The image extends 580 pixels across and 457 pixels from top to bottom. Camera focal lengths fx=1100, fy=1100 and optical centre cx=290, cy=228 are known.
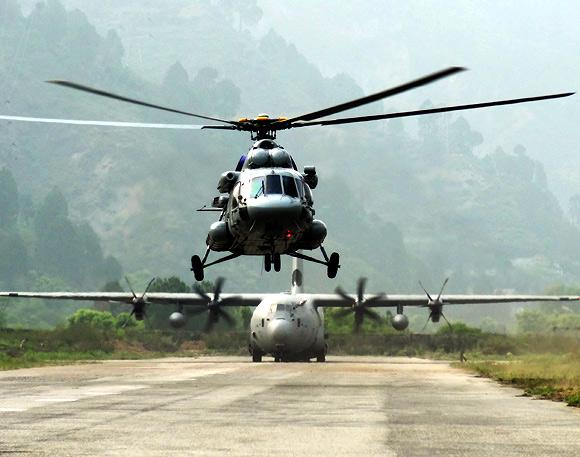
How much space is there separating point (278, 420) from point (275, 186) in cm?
972

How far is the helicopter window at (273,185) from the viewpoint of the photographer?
1402 inches

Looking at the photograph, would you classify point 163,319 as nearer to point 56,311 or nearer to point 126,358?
point 126,358

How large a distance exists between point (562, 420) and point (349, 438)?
7.59 metres

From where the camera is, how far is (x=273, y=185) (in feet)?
117

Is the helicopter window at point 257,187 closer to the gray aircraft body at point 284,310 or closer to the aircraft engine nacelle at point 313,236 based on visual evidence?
the aircraft engine nacelle at point 313,236

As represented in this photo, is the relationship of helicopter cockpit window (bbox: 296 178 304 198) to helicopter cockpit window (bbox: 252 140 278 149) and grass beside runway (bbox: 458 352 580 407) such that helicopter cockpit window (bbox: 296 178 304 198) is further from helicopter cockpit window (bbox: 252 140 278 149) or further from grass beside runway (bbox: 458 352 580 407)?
grass beside runway (bbox: 458 352 580 407)

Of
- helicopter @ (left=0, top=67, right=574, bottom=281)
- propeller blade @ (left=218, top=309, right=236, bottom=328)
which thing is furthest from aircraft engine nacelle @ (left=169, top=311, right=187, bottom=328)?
helicopter @ (left=0, top=67, right=574, bottom=281)

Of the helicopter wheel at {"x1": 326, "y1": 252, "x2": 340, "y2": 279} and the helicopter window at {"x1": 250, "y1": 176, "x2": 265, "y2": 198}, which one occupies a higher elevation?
the helicopter window at {"x1": 250, "y1": 176, "x2": 265, "y2": 198}

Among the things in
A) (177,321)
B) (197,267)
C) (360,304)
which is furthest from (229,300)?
(197,267)

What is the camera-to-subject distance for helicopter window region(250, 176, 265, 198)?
35.7 meters

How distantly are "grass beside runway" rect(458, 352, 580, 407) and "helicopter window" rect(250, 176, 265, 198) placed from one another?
1188 centimetres

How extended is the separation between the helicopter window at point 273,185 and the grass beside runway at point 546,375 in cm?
1146

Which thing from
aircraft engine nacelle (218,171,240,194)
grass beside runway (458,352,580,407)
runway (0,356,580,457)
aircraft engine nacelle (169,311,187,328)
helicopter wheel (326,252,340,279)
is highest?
aircraft engine nacelle (218,171,240,194)

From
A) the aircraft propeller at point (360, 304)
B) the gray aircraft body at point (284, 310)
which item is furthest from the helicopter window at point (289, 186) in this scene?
the aircraft propeller at point (360, 304)
